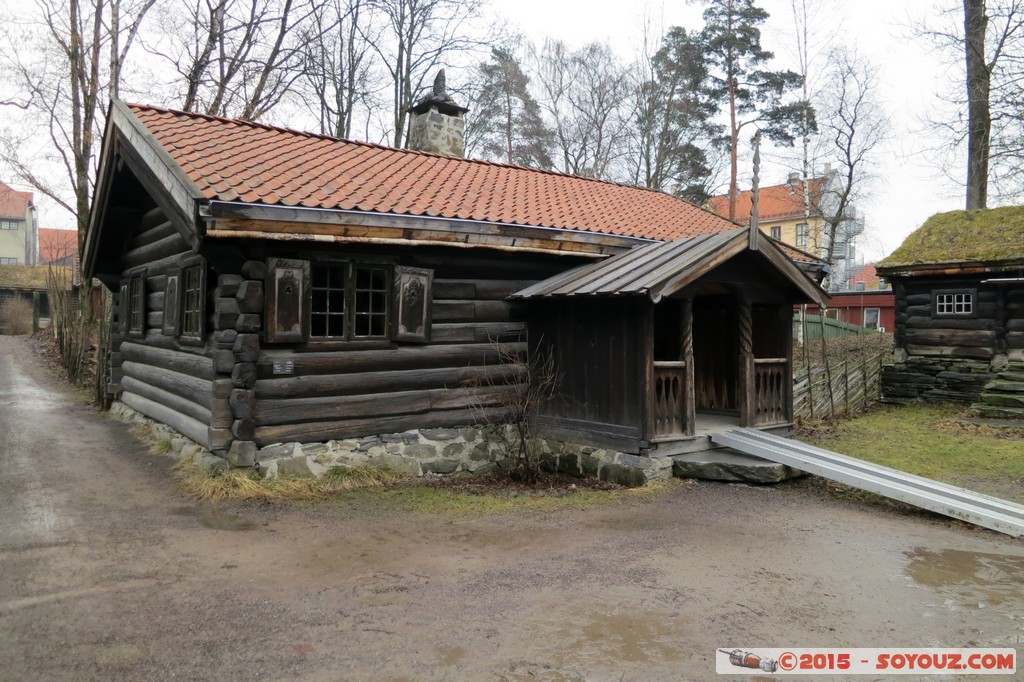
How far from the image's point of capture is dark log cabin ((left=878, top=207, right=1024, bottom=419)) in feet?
48.8

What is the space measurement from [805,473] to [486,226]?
16.3 feet

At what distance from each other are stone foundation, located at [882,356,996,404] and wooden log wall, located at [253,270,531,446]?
36.5 feet

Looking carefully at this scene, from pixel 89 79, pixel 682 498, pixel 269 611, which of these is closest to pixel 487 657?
pixel 269 611

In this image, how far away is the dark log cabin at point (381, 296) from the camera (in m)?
7.46

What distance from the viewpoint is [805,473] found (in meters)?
8.45

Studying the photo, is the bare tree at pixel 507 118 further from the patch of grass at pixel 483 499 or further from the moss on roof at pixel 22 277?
the moss on roof at pixel 22 277

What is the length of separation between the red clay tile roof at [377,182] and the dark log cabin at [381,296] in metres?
0.05

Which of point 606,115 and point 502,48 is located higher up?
point 502,48

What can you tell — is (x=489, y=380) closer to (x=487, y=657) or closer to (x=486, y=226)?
(x=486, y=226)

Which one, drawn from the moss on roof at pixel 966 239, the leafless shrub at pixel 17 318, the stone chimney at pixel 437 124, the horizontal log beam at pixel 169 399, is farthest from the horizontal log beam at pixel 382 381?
the leafless shrub at pixel 17 318

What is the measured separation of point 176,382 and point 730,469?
23.9ft

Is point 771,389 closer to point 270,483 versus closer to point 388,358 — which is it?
point 388,358

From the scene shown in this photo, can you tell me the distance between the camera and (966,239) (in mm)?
16219
